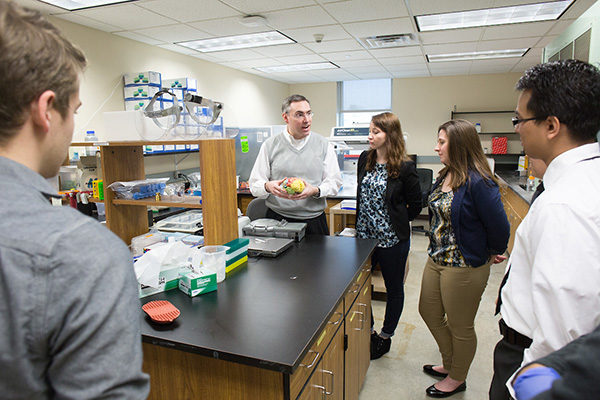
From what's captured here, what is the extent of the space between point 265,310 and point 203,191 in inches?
24.7

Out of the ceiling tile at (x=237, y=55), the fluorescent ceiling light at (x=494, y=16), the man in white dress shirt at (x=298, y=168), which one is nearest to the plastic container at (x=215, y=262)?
the man in white dress shirt at (x=298, y=168)

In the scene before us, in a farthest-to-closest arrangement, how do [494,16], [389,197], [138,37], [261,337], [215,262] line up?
[138,37] → [494,16] → [389,197] → [215,262] → [261,337]

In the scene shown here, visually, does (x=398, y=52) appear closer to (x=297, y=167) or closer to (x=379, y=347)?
(x=297, y=167)

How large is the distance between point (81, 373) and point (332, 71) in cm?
646

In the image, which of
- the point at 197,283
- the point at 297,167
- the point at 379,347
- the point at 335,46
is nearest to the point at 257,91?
the point at 335,46

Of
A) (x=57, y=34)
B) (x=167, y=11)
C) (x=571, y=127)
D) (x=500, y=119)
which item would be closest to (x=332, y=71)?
(x=500, y=119)

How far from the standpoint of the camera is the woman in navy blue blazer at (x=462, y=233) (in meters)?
1.89

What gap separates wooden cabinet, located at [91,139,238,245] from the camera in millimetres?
1740

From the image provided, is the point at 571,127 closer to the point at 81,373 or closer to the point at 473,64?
the point at 81,373

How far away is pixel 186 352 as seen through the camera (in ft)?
4.06

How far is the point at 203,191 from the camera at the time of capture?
1706 millimetres

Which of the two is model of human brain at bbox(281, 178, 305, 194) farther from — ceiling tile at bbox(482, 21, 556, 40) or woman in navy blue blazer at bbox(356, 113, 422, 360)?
ceiling tile at bbox(482, 21, 556, 40)

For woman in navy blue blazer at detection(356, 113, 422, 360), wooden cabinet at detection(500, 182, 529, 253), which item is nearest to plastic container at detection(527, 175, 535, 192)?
wooden cabinet at detection(500, 182, 529, 253)

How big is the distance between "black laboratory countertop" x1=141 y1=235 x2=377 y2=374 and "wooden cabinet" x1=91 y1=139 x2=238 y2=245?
9.5 inches
